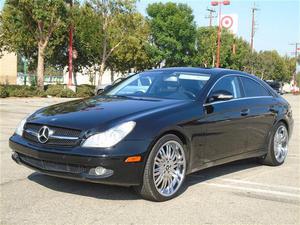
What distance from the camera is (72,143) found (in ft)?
16.8

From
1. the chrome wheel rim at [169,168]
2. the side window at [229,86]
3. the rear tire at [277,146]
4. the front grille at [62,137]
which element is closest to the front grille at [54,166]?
the front grille at [62,137]

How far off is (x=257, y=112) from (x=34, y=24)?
2511 centimetres

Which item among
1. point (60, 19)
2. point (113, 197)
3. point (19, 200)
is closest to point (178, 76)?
point (113, 197)

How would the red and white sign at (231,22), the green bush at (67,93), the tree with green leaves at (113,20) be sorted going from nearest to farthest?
the green bush at (67,93)
the tree with green leaves at (113,20)
the red and white sign at (231,22)

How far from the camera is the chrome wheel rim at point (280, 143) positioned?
7.85 metres

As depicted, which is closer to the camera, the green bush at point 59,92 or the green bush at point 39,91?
the green bush at point 39,91

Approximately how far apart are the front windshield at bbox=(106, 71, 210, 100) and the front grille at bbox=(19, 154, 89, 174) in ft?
5.33

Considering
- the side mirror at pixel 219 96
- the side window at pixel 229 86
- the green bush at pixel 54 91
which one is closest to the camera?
the side mirror at pixel 219 96

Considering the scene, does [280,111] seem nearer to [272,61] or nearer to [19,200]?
[19,200]

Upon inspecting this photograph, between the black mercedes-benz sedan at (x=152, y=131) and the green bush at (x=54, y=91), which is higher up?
the black mercedes-benz sedan at (x=152, y=131)

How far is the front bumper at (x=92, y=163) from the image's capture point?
5.00 meters

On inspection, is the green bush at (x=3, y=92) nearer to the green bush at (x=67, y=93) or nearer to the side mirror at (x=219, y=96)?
the green bush at (x=67, y=93)

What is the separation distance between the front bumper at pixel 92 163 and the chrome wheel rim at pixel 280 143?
3335 mm

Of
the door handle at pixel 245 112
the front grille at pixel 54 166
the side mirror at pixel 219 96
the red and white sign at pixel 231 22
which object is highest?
the red and white sign at pixel 231 22
